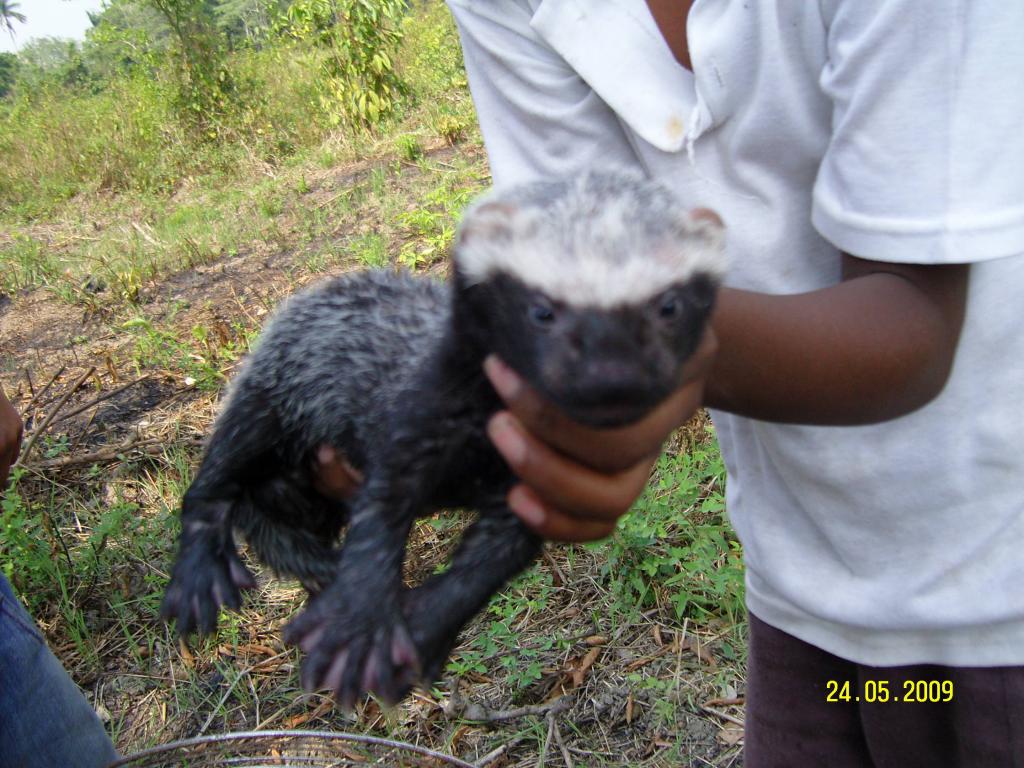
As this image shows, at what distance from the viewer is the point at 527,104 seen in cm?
202

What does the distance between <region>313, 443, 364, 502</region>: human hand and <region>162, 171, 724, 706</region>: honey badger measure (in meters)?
0.03

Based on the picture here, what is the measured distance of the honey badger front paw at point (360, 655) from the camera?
5.85ft

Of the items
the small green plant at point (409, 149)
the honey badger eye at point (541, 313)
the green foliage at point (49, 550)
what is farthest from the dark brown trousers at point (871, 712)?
the small green plant at point (409, 149)

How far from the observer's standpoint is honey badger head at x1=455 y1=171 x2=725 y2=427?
1395 millimetres

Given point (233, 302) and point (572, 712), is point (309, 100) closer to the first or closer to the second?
point (233, 302)

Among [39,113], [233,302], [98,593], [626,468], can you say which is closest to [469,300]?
[626,468]

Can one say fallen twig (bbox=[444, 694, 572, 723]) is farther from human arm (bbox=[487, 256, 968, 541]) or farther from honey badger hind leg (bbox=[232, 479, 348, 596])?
human arm (bbox=[487, 256, 968, 541])

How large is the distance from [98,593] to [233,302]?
2638 millimetres

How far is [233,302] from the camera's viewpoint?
18.7 feet

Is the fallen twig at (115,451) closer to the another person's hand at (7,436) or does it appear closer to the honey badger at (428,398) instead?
the honey badger at (428,398)

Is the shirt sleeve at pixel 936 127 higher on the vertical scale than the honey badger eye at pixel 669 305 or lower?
higher

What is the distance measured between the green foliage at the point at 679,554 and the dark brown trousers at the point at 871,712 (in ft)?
3.03

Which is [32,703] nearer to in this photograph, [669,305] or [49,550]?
[49,550]

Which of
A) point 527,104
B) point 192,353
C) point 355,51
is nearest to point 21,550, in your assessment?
point 192,353
